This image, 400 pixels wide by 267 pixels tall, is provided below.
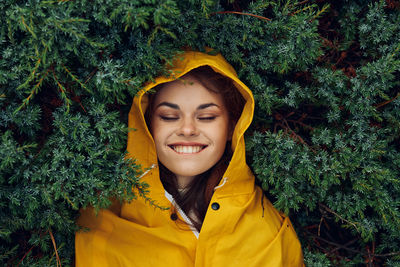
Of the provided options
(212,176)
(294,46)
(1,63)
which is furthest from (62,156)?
(294,46)

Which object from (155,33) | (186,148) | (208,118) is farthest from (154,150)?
(155,33)

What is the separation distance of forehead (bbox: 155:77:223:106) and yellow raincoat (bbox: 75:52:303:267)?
0.78ft

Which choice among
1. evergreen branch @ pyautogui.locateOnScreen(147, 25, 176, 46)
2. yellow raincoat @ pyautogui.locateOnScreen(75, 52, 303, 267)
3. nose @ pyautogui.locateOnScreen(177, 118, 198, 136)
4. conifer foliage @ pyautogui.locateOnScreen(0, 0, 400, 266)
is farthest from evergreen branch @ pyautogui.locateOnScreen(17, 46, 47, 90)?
nose @ pyautogui.locateOnScreen(177, 118, 198, 136)

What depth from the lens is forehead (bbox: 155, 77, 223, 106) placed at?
2592 millimetres

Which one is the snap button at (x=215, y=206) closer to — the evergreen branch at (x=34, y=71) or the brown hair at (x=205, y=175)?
the brown hair at (x=205, y=175)

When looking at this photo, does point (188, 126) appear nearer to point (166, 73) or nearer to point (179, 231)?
point (166, 73)

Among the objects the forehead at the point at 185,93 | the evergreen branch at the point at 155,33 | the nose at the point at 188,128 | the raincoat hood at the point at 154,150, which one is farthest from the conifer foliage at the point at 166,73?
the nose at the point at 188,128

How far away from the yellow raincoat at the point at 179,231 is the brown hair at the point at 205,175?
101 millimetres

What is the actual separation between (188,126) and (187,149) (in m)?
0.24

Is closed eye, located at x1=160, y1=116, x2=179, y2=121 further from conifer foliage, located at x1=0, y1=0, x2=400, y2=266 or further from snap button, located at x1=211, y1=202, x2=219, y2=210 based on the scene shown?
snap button, located at x1=211, y1=202, x2=219, y2=210

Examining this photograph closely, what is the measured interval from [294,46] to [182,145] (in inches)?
48.2

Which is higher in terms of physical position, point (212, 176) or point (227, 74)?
point (227, 74)

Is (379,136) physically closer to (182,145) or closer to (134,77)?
(182,145)

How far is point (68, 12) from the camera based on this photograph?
6.61 ft
